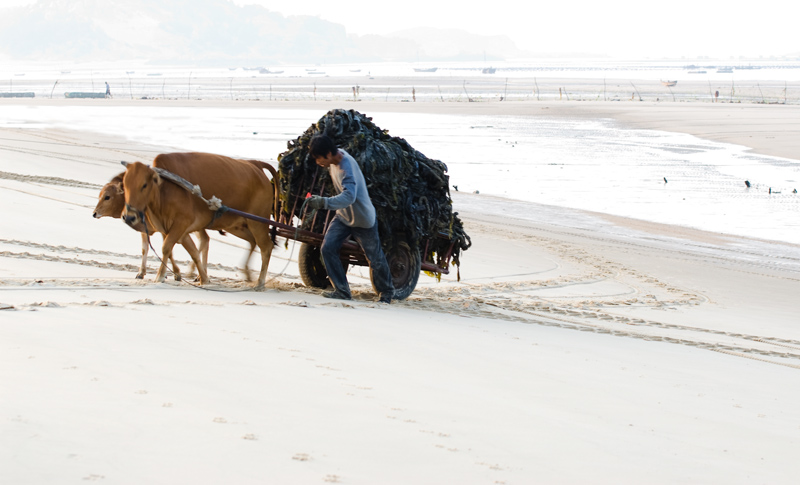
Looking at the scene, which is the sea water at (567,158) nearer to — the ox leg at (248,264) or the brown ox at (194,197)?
the ox leg at (248,264)

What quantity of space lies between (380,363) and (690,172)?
21454mm

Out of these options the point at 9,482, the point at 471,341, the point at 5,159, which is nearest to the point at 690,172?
the point at 5,159

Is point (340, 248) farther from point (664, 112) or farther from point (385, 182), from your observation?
point (664, 112)

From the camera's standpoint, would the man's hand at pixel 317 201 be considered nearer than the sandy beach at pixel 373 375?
No

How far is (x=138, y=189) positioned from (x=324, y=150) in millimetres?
1813

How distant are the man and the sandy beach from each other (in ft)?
1.01

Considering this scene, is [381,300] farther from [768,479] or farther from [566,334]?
[768,479]

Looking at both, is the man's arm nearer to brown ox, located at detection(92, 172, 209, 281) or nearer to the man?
→ the man

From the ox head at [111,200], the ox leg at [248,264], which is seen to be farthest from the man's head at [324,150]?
the ox head at [111,200]

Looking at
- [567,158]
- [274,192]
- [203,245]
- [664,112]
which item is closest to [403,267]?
[274,192]

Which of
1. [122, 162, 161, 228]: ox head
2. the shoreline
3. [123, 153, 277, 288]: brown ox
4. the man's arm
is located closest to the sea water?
the shoreline

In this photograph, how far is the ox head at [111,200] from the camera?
8.66 metres

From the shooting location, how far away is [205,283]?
880 cm

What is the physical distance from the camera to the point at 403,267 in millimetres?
9164
